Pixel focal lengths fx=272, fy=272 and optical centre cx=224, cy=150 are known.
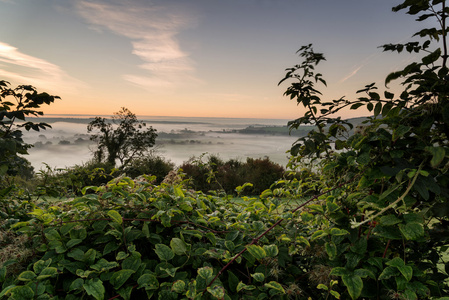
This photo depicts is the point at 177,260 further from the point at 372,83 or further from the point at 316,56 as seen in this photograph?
the point at 316,56

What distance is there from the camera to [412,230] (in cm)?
101

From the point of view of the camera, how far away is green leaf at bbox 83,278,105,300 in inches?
42.6

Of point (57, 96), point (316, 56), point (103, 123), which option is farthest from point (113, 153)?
point (316, 56)

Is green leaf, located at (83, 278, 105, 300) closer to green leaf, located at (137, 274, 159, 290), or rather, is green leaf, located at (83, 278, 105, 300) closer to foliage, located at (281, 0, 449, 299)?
green leaf, located at (137, 274, 159, 290)

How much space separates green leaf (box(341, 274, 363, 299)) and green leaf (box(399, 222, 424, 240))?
0.85 ft

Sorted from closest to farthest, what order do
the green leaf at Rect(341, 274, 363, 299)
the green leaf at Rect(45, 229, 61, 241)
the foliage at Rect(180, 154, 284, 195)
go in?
the green leaf at Rect(341, 274, 363, 299) < the green leaf at Rect(45, 229, 61, 241) < the foliage at Rect(180, 154, 284, 195)

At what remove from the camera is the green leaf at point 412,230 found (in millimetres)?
999

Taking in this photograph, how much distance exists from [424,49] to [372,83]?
41 centimetres

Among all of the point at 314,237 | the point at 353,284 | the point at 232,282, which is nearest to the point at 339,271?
A: the point at 353,284

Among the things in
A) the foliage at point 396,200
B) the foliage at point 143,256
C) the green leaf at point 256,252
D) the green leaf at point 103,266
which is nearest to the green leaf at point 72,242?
the foliage at point 143,256

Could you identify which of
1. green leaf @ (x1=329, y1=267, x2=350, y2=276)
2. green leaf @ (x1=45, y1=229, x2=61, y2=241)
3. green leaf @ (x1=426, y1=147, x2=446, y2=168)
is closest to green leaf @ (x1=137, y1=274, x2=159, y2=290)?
green leaf @ (x1=45, y1=229, x2=61, y2=241)

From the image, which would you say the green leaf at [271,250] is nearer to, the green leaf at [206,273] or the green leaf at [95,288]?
the green leaf at [206,273]

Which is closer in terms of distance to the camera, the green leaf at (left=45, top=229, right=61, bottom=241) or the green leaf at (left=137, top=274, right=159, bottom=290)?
the green leaf at (left=137, top=274, right=159, bottom=290)

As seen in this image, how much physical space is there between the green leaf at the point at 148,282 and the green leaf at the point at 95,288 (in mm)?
146
